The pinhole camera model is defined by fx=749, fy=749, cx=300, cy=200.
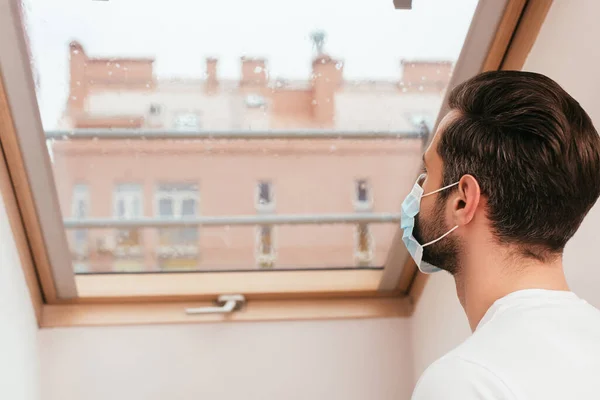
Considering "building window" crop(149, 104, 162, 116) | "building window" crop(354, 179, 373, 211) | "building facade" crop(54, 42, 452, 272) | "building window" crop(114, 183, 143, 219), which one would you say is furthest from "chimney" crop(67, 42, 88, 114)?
"building window" crop(354, 179, 373, 211)

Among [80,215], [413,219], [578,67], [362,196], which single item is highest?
[578,67]

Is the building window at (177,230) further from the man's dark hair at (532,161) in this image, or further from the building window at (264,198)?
the man's dark hair at (532,161)

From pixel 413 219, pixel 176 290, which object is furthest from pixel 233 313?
pixel 413 219

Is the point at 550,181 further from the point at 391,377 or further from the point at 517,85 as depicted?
the point at 391,377

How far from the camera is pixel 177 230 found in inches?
98.4

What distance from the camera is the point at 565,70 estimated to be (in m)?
1.69

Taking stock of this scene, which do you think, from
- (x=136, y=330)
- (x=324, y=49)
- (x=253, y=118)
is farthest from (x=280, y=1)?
(x=136, y=330)

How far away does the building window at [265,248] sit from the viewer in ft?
8.30

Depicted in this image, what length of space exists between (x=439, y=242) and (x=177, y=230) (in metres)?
1.28

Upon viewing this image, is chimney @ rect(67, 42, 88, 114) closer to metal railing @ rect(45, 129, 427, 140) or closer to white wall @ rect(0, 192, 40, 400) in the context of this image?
metal railing @ rect(45, 129, 427, 140)

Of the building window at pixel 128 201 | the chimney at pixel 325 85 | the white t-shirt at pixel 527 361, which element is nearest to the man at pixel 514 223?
the white t-shirt at pixel 527 361

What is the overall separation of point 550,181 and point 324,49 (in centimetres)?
104

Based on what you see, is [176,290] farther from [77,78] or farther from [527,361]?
[527,361]

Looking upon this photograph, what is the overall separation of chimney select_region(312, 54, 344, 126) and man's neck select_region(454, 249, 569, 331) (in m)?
0.98
